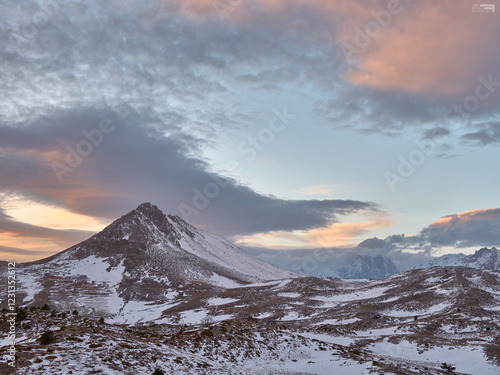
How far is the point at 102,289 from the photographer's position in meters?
175

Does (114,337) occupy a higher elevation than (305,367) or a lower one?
higher

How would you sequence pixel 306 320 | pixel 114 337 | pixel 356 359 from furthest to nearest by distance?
pixel 306 320
pixel 356 359
pixel 114 337

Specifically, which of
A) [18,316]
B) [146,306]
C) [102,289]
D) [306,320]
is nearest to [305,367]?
[18,316]

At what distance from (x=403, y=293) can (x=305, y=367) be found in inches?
3568

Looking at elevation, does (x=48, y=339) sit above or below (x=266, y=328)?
above

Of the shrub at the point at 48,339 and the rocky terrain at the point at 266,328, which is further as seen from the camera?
the rocky terrain at the point at 266,328

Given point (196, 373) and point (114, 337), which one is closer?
point (196, 373)

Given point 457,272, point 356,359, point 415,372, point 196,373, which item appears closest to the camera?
point 196,373

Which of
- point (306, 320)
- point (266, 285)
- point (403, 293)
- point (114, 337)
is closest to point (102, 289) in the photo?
point (266, 285)

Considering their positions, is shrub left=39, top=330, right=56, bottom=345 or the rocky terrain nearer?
shrub left=39, top=330, right=56, bottom=345

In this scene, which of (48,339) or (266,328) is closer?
(48,339)

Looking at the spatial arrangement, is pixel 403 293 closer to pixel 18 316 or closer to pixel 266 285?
pixel 266 285

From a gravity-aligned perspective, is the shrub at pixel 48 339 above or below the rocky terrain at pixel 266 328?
above

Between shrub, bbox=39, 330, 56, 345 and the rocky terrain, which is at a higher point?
shrub, bbox=39, 330, 56, 345
